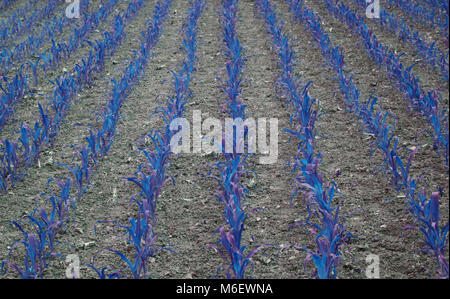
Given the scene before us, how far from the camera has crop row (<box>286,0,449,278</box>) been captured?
238 centimetres

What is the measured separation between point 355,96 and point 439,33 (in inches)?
91.1

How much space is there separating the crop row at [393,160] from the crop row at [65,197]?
191 cm

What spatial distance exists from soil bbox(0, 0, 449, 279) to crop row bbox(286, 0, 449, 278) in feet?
0.25

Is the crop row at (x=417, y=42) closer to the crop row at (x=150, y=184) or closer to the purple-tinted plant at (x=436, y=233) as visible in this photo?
the purple-tinted plant at (x=436, y=233)

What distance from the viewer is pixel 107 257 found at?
9.52ft

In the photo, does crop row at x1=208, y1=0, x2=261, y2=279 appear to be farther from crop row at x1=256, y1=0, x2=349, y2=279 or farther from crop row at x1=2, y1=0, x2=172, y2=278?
crop row at x1=2, y1=0, x2=172, y2=278

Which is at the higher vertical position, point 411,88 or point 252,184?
point 411,88

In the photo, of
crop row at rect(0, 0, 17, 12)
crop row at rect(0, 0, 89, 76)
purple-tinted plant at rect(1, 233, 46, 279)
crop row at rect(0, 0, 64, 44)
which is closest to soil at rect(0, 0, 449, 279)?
purple-tinted plant at rect(1, 233, 46, 279)

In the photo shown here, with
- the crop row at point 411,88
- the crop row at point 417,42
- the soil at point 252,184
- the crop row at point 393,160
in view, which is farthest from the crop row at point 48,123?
the crop row at point 417,42

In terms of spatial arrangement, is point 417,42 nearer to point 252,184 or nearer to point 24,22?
point 252,184

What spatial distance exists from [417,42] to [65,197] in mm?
4007

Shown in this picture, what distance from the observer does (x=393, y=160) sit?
3.11 m

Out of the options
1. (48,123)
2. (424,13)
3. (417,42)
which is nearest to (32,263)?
(48,123)
